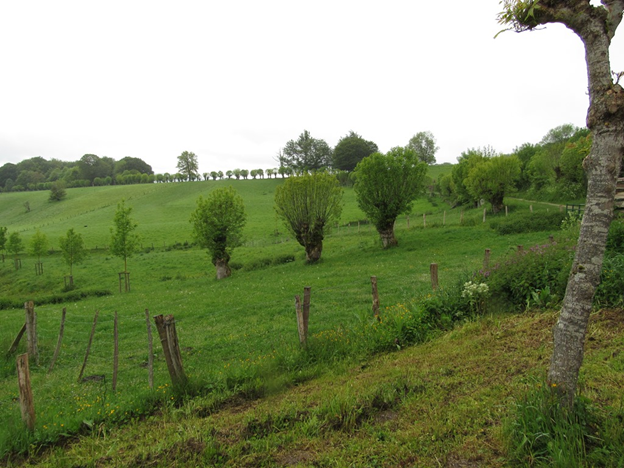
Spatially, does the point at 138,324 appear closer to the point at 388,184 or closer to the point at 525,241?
the point at 388,184

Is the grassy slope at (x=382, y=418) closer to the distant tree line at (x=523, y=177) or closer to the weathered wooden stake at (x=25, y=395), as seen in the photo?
the weathered wooden stake at (x=25, y=395)

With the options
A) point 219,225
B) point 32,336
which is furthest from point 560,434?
point 219,225

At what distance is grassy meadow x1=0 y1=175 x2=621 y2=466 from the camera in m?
6.46

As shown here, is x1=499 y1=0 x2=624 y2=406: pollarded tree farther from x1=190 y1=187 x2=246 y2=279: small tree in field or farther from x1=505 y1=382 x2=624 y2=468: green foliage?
x1=190 y1=187 x2=246 y2=279: small tree in field

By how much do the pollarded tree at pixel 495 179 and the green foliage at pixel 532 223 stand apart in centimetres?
1260

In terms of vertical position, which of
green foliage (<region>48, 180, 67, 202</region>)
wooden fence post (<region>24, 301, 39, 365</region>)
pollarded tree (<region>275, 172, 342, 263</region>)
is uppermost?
green foliage (<region>48, 180, 67, 202</region>)

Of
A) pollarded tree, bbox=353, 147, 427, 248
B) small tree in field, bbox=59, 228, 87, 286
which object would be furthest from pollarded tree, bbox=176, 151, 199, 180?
pollarded tree, bbox=353, 147, 427, 248

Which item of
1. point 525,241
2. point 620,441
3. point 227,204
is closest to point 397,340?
point 620,441

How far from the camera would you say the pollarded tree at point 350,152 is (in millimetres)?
110500

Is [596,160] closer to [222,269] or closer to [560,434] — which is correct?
[560,434]

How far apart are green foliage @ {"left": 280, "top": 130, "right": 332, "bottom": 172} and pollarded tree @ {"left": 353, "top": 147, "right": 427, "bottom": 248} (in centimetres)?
9249

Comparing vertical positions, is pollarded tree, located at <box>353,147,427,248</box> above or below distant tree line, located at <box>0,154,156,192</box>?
below

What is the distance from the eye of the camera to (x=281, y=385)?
7.02m

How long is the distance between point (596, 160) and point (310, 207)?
25339 mm
